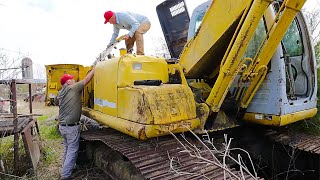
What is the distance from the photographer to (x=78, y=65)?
5.19 m

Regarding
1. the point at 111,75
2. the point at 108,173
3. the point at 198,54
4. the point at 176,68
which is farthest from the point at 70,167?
the point at 198,54

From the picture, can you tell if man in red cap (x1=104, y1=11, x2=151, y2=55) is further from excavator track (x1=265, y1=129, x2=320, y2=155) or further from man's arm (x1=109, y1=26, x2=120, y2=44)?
excavator track (x1=265, y1=129, x2=320, y2=155)

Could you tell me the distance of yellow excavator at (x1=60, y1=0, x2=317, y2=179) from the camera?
2969mm

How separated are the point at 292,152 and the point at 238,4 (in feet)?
6.71

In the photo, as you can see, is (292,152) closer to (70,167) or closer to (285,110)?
(285,110)

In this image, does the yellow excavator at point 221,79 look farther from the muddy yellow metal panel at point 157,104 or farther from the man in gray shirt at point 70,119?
the man in gray shirt at point 70,119

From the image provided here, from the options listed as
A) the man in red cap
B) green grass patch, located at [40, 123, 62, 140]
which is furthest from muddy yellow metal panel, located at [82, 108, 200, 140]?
green grass patch, located at [40, 123, 62, 140]

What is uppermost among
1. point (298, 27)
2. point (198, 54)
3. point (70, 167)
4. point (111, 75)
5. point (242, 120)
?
point (298, 27)

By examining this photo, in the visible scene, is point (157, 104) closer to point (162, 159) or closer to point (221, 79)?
point (162, 159)

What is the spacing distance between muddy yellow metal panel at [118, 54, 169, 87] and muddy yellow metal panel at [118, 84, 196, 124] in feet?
0.54

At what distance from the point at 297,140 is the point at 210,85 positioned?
1.36 meters

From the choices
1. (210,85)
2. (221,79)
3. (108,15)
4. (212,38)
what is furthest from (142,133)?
(108,15)

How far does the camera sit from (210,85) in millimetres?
4062

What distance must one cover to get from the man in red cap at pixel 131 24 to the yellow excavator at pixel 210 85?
3.38ft
